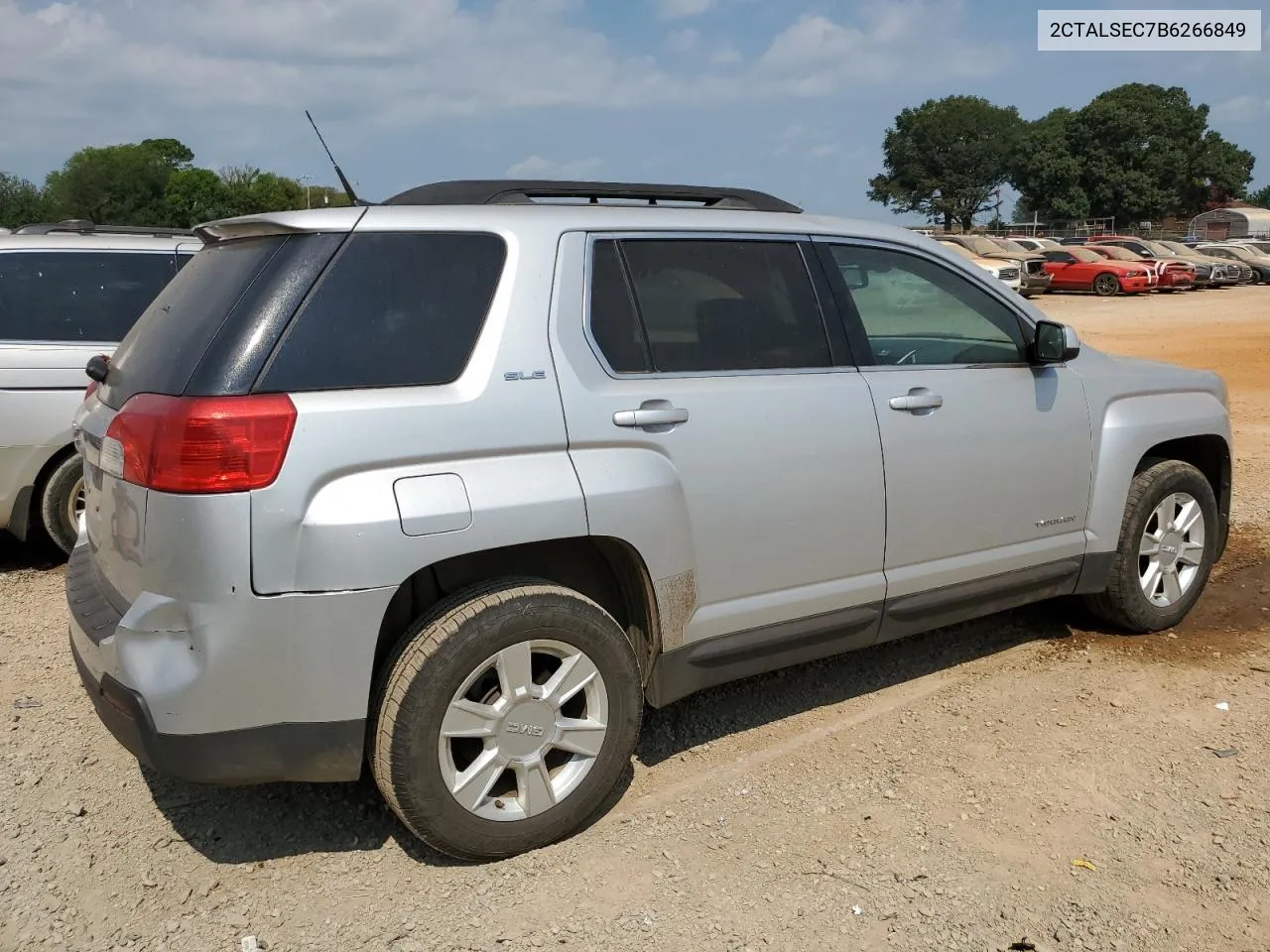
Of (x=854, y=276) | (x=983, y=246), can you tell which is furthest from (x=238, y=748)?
(x=983, y=246)

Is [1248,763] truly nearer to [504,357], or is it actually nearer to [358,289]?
[504,357]

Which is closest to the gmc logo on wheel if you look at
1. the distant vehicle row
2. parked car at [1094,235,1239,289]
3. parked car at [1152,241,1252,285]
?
the distant vehicle row

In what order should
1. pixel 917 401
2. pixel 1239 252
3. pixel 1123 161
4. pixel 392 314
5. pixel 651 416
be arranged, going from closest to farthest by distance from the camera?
pixel 392 314 → pixel 651 416 → pixel 917 401 → pixel 1239 252 → pixel 1123 161

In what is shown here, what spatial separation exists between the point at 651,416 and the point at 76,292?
432 centimetres

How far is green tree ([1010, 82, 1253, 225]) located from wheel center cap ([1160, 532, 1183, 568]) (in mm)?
84510

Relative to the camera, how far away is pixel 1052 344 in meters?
4.25

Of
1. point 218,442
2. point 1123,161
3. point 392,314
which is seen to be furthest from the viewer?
point 1123,161

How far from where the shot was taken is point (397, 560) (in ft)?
9.30

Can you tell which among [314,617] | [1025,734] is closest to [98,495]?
[314,617]

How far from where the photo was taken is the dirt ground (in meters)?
2.91

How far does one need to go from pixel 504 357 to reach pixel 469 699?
965mm

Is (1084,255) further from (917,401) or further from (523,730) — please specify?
(523,730)

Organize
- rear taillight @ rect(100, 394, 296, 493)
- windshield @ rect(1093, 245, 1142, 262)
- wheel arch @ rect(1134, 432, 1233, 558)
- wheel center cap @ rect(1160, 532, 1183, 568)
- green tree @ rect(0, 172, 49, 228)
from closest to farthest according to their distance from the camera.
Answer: rear taillight @ rect(100, 394, 296, 493) < wheel center cap @ rect(1160, 532, 1183, 568) < wheel arch @ rect(1134, 432, 1233, 558) < windshield @ rect(1093, 245, 1142, 262) < green tree @ rect(0, 172, 49, 228)

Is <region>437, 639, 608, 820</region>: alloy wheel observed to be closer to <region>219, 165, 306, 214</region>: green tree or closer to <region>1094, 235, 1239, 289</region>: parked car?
<region>1094, 235, 1239, 289</region>: parked car
